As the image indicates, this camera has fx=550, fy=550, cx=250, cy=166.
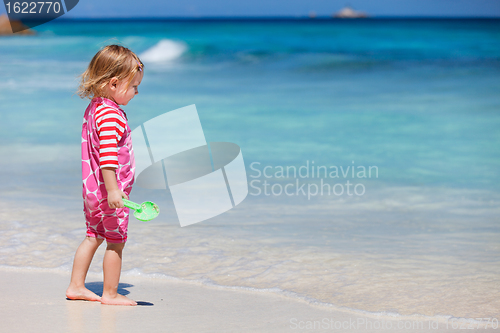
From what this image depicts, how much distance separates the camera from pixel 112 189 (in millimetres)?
1948

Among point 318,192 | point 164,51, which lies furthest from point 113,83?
point 164,51

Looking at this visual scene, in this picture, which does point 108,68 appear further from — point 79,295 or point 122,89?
point 79,295

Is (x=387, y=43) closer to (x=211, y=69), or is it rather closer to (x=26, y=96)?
(x=211, y=69)

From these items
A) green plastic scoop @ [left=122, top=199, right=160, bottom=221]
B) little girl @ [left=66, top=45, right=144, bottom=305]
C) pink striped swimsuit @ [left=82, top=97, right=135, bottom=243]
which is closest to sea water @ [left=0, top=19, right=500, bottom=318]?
little girl @ [left=66, top=45, right=144, bottom=305]

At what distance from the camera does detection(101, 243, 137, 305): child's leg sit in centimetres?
211

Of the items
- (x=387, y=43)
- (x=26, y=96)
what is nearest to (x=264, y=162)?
(x=26, y=96)

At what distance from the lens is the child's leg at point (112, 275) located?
2.11 meters

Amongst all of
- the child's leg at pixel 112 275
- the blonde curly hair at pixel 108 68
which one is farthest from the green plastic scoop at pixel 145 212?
the blonde curly hair at pixel 108 68

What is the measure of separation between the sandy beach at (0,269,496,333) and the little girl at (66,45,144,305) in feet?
0.33

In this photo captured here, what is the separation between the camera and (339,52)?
59.8 feet

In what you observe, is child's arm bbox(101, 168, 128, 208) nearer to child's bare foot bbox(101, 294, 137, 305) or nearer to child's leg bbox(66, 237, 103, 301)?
child's leg bbox(66, 237, 103, 301)

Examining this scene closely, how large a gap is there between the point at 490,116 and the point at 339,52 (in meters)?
9.53

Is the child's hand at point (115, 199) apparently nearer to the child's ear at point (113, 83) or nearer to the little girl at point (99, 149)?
the little girl at point (99, 149)

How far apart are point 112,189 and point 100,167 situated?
0.10 meters
